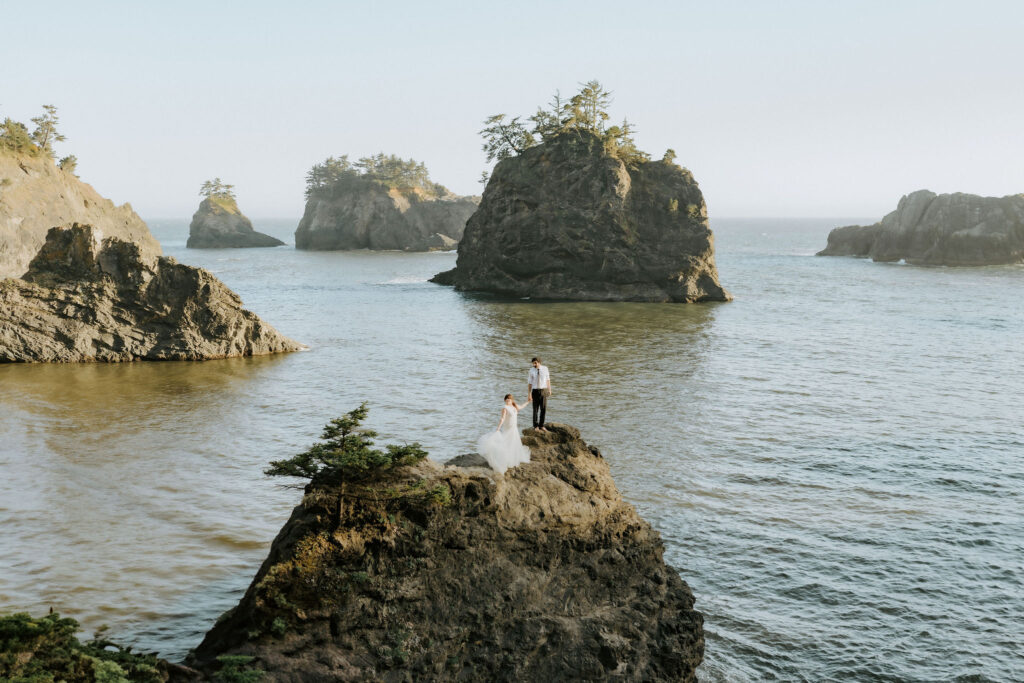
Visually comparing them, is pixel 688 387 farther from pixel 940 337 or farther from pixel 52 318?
pixel 52 318

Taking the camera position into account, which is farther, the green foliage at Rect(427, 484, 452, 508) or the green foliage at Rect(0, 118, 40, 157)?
the green foliage at Rect(0, 118, 40, 157)

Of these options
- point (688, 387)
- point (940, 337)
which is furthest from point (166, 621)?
point (940, 337)

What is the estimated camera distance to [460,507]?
13602 millimetres

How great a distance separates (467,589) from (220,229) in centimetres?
16704

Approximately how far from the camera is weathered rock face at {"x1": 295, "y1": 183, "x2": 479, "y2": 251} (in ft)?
518

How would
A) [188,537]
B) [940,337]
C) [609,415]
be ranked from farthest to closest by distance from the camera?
[940,337], [609,415], [188,537]

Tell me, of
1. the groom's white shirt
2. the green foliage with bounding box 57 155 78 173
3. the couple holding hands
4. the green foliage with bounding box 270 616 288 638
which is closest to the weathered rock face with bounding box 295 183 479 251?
the green foliage with bounding box 57 155 78 173

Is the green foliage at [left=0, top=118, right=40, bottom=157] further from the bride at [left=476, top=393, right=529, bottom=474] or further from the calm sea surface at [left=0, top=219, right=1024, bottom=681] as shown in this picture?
the bride at [left=476, top=393, right=529, bottom=474]

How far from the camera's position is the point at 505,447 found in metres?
15.0

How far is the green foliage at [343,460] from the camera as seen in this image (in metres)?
12.6

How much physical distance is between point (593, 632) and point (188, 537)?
36.8 feet

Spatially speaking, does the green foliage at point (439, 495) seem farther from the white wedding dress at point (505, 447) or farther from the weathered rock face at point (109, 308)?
the weathered rock face at point (109, 308)

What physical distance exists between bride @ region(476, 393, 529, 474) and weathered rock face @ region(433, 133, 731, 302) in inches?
2437

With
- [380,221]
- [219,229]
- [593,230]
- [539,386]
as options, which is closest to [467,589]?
[539,386]
